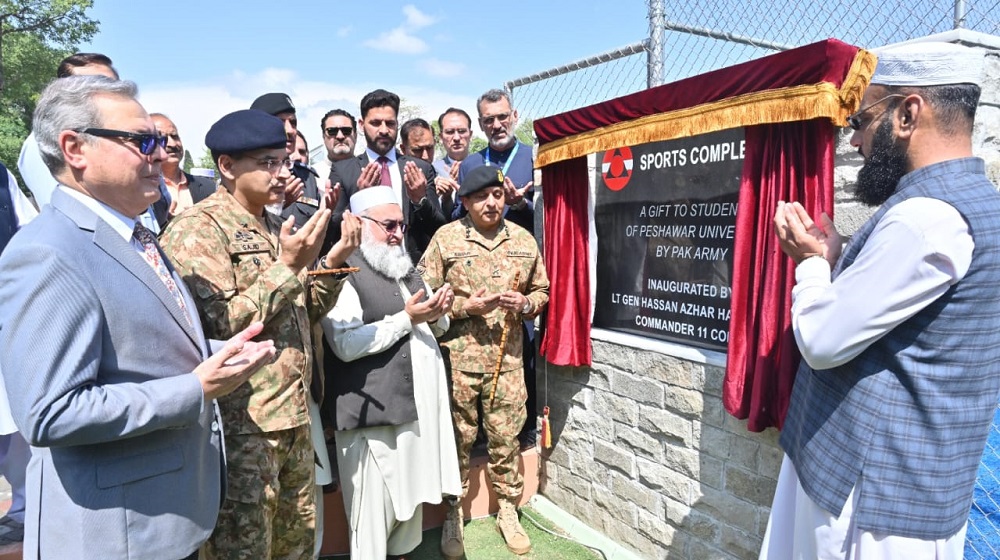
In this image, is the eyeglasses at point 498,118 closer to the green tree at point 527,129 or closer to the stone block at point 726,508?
the green tree at point 527,129

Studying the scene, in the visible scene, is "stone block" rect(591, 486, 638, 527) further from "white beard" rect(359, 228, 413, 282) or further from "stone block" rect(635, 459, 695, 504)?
"white beard" rect(359, 228, 413, 282)

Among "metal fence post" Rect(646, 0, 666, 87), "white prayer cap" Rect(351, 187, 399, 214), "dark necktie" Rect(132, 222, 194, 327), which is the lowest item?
"dark necktie" Rect(132, 222, 194, 327)

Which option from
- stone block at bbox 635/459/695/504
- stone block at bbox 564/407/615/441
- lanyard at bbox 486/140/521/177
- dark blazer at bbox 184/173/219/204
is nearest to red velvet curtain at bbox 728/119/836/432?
stone block at bbox 635/459/695/504

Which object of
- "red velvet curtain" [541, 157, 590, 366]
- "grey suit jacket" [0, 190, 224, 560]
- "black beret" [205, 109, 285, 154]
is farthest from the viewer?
"red velvet curtain" [541, 157, 590, 366]

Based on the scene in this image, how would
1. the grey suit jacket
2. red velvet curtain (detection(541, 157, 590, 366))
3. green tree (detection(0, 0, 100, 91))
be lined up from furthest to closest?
green tree (detection(0, 0, 100, 91)) → red velvet curtain (detection(541, 157, 590, 366)) → the grey suit jacket

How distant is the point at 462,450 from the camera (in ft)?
12.2

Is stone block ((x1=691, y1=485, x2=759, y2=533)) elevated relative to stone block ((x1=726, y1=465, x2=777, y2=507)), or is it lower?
lower

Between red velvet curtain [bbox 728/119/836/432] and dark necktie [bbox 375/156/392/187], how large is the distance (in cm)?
253

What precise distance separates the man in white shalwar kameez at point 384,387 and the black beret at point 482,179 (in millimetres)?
540

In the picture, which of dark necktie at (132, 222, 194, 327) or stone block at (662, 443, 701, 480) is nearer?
dark necktie at (132, 222, 194, 327)

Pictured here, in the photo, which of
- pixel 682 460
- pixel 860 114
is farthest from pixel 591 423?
pixel 860 114

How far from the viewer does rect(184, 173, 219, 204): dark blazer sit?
3.92 metres

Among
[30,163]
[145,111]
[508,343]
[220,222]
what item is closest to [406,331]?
[508,343]

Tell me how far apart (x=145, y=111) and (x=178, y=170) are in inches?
97.1
